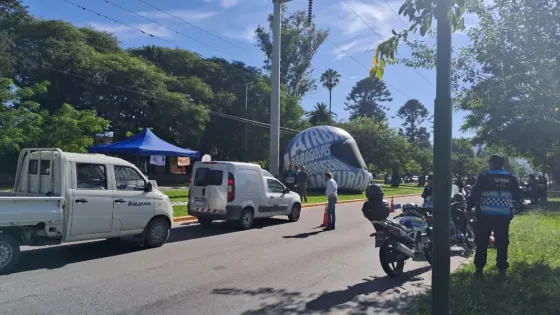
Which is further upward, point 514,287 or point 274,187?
point 274,187

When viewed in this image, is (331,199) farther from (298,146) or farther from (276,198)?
(298,146)

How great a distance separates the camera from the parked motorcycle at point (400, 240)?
24.6 ft

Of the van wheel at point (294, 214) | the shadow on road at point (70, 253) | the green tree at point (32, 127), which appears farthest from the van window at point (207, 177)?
the green tree at point (32, 127)

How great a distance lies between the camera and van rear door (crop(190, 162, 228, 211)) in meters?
12.6

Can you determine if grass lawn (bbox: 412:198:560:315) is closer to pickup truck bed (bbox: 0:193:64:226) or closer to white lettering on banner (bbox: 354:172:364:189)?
pickup truck bed (bbox: 0:193:64:226)

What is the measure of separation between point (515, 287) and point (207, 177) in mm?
8457

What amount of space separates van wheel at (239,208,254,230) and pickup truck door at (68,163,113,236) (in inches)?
183

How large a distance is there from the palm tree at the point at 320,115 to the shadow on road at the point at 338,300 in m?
53.5

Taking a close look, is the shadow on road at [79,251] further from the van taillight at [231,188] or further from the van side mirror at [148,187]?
the van side mirror at [148,187]

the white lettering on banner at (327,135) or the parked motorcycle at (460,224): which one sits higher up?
the white lettering on banner at (327,135)

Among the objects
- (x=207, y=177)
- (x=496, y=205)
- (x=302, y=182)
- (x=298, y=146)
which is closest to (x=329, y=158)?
(x=298, y=146)

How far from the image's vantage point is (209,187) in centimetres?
1264

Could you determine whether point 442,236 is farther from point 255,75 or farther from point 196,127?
point 255,75

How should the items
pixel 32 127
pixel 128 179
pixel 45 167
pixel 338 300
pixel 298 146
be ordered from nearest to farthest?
pixel 338 300
pixel 45 167
pixel 128 179
pixel 32 127
pixel 298 146
